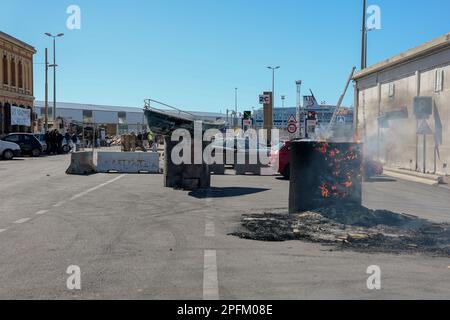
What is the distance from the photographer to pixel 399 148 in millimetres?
23203

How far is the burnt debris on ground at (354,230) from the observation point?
7.79m

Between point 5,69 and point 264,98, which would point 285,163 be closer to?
point 264,98

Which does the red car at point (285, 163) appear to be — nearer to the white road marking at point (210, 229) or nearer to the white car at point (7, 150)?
the white road marking at point (210, 229)

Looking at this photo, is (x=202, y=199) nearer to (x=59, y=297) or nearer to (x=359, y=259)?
(x=359, y=259)

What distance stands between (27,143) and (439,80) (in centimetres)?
2620

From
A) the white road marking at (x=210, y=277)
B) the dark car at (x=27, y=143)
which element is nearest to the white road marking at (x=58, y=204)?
the white road marking at (x=210, y=277)

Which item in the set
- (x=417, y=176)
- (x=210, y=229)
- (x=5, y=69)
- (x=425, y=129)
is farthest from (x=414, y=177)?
(x=5, y=69)

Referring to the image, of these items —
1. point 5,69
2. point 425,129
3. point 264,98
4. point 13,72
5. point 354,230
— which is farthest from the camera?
point 13,72

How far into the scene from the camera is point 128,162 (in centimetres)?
2131

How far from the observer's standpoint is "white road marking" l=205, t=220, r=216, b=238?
8.49 metres

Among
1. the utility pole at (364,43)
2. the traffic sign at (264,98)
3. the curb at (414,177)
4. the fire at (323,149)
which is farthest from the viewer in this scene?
the traffic sign at (264,98)

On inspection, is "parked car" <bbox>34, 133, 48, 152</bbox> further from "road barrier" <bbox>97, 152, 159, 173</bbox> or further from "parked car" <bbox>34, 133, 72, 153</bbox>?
"road barrier" <bbox>97, 152, 159, 173</bbox>

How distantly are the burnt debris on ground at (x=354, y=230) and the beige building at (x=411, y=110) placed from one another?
11086 mm
